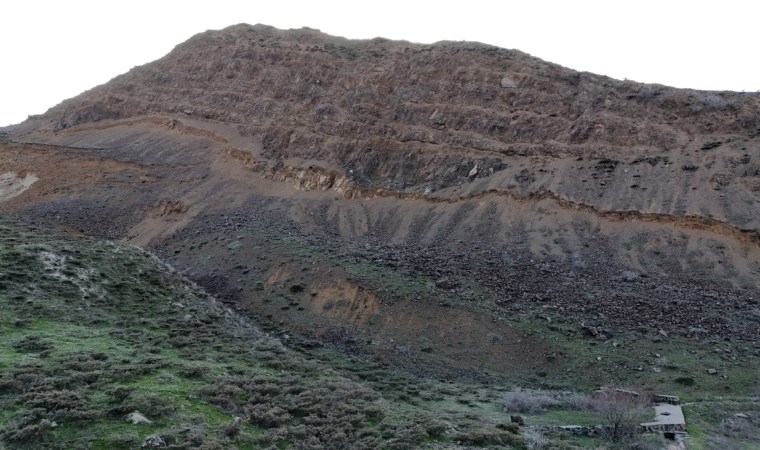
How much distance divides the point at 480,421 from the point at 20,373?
9.98 meters

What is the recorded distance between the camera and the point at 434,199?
1394 inches

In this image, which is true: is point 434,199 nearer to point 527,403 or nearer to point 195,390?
point 527,403

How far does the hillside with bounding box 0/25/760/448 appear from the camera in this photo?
72.5 ft

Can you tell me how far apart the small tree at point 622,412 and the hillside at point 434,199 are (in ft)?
14.3

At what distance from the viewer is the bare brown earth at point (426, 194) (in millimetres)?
23141

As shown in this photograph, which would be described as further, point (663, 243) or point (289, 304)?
point (663, 243)

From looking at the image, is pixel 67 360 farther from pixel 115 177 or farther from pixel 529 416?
pixel 115 177

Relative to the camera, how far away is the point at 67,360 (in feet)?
42.5

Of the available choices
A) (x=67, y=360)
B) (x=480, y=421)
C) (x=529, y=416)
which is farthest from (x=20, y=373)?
(x=529, y=416)

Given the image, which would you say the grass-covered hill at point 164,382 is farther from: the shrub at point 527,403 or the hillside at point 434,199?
the hillside at point 434,199

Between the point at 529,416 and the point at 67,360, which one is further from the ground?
the point at 67,360

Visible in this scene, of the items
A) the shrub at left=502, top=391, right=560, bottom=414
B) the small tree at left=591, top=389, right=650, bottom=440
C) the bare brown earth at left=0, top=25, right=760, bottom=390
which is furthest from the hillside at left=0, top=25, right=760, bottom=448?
the small tree at left=591, top=389, right=650, bottom=440

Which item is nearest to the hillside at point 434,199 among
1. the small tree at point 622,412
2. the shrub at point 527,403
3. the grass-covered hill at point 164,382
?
the shrub at point 527,403

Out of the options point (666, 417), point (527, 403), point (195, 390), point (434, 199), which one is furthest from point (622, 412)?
point (434, 199)
